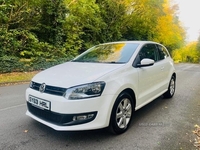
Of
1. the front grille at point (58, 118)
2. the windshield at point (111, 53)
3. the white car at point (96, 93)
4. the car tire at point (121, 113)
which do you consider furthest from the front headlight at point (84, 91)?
the windshield at point (111, 53)

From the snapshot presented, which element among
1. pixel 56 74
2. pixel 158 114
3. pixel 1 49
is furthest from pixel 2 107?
pixel 1 49

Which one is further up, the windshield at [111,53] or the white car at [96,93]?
the windshield at [111,53]

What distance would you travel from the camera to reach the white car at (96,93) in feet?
9.20

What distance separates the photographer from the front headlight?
277 cm

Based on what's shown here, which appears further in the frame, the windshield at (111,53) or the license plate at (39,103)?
the windshield at (111,53)

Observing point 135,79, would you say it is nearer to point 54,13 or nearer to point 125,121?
point 125,121

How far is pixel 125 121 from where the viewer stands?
3439mm

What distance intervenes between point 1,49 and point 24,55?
1631mm

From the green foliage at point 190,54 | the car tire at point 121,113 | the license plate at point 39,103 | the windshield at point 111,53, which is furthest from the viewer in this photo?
the green foliage at point 190,54

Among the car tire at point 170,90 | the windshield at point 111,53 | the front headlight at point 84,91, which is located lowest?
the car tire at point 170,90

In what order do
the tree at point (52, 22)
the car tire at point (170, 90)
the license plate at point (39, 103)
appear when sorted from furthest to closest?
the tree at point (52, 22), the car tire at point (170, 90), the license plate at point (39, 103)

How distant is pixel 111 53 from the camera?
13.5 ft

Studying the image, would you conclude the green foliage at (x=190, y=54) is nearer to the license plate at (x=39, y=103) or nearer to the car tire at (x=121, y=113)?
the car tire at (x=121, y=113)

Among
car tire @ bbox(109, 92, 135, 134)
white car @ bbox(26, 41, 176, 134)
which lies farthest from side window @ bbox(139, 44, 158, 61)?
A: car tire @ bbox(109, 92, 135, 134)
